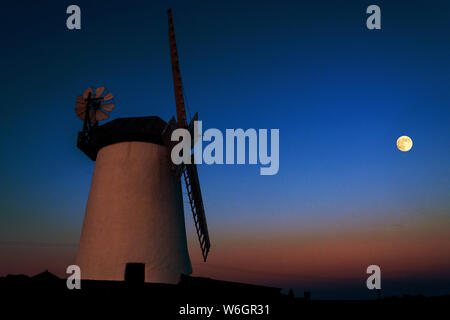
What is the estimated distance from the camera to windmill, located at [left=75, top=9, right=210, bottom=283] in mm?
11992

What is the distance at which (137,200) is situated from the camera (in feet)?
40.8

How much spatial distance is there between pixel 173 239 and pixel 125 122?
466 cm

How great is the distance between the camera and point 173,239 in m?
12.7

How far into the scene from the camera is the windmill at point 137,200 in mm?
11992
